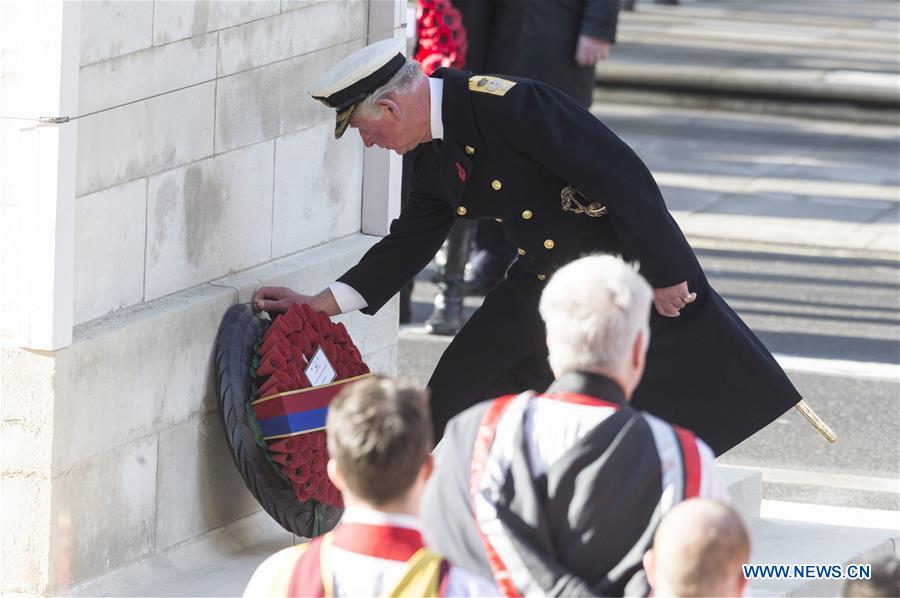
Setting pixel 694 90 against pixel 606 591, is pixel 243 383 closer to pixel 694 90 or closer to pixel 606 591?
pixel 606 591

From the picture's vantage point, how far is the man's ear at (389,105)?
4.77 m

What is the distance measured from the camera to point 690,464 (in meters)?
3.15

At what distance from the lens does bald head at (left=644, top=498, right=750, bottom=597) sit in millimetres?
2867

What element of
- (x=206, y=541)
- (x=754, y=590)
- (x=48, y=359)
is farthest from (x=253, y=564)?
(x=754, y=590)

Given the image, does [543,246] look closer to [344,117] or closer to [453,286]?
[344,117]

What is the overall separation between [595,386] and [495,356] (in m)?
2.01

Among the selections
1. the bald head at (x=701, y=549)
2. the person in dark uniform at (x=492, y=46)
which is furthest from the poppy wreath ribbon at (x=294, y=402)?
the person in dark uniform at (x=492, y=46)

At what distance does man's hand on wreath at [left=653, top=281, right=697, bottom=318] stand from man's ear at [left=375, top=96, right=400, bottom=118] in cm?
80

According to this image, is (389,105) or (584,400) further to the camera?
(389,105)

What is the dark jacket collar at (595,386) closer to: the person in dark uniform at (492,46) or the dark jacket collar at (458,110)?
the dark jacket collar at (458,110)

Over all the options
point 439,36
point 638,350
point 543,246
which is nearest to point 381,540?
point 638,350

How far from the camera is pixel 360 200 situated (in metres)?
5.96

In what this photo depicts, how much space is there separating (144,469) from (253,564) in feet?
1.56

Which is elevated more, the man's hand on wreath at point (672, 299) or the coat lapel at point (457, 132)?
the coat lapel at point (457, 132)
